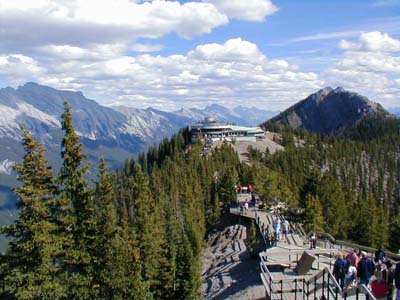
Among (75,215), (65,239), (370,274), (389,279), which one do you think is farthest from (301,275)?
(75,215)

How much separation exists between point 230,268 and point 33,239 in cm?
3080

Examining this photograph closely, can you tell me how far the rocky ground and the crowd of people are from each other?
39.7 ft

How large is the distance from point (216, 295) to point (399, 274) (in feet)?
97.2

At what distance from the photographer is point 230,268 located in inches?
2112

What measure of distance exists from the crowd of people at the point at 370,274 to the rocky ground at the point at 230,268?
12.1m

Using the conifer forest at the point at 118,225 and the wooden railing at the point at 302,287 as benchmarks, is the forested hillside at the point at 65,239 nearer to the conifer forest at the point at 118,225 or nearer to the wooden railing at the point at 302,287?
the conifer forest at the point at 118,225

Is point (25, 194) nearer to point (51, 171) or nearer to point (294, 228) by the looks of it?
point (51, 171)

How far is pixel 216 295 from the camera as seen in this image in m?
46.7

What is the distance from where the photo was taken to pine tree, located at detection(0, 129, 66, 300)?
1032 inches

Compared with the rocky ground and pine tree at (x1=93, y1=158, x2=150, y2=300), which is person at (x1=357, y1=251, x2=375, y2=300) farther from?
pine tree at (x1=93, y1=158, x2=150, y2=300)

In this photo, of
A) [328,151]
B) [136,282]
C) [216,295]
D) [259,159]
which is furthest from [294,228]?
[328,151]

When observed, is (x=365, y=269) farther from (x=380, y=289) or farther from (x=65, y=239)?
(x=65, y=239)

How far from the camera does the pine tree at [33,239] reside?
86.0 ft

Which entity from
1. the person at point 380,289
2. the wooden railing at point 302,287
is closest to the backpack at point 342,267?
the wooden railing at point 302,287
